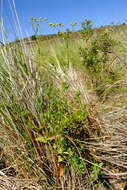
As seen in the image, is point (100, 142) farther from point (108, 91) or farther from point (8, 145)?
point (108, 91)

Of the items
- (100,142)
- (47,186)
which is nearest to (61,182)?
(47,186)

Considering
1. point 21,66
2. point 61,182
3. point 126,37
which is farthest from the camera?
point 126,37

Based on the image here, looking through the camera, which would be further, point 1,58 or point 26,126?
point 1,58

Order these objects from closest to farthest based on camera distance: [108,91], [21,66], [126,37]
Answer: [21,66], [108,91], [126,37]

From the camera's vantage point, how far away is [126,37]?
170 inches

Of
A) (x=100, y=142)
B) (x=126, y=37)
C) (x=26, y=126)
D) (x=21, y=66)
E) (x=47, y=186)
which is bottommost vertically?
(x=47, y=186)

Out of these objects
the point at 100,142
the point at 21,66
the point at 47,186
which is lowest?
the point at 47,186

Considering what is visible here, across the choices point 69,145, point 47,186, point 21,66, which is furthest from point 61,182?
point 21,66

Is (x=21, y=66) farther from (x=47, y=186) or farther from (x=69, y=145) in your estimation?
(x=47, y=186)

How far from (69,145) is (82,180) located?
0.22 metres

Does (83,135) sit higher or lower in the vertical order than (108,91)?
lower

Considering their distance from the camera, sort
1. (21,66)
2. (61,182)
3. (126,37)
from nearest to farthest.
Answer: (61,182) → (21,66) → (126,37)

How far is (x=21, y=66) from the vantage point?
1.26 m

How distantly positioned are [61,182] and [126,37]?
3.90m
